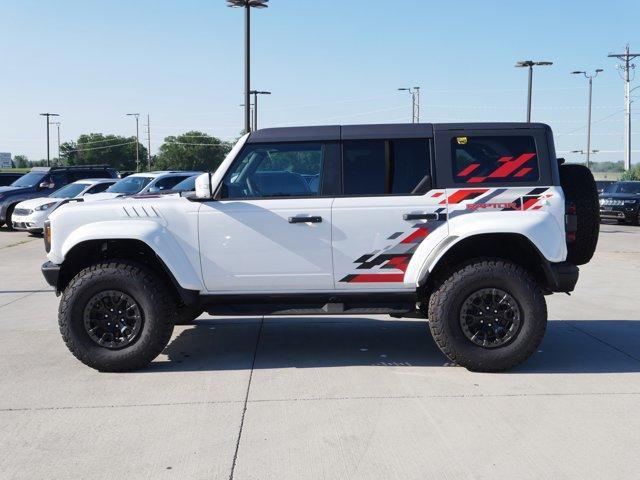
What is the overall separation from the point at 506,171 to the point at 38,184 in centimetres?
1874

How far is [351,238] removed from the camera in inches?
225

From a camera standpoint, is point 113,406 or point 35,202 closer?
point 113,406

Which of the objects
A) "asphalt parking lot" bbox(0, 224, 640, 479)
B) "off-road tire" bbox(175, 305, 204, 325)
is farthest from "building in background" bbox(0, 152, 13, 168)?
"off-road tire" bbox(175, 305, 204, 325)

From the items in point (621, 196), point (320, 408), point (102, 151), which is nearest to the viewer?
point (320, 408)

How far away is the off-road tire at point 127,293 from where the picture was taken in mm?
5719

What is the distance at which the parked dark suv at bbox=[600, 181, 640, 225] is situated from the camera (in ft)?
76.1

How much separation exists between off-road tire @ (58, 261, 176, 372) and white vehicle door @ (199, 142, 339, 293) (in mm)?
470

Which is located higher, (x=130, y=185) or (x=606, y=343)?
(x=130, y=185)

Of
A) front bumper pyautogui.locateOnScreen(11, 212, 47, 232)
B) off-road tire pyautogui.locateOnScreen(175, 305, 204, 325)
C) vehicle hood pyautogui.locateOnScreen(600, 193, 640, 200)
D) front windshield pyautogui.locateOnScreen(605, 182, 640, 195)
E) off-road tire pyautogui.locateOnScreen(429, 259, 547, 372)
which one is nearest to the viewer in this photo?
off-road tire pyautogui.locateOnScreen(429, 259, 547, 372)

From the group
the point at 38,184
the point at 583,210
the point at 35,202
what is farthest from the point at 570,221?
the point at 38,184

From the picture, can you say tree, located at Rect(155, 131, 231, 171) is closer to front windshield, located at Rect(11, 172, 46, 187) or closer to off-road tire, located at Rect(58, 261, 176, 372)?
front windshield, located at Rect(11, 172, 46, 187)

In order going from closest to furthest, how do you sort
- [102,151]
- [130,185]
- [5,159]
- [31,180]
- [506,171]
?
[506,171] < [130,185] < [31,180] < [5,159] < [102,151]

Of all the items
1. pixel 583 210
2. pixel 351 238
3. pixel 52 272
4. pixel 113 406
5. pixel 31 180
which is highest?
pixel 583 210

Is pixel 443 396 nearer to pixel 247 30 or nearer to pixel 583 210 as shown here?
pixel 583 210
